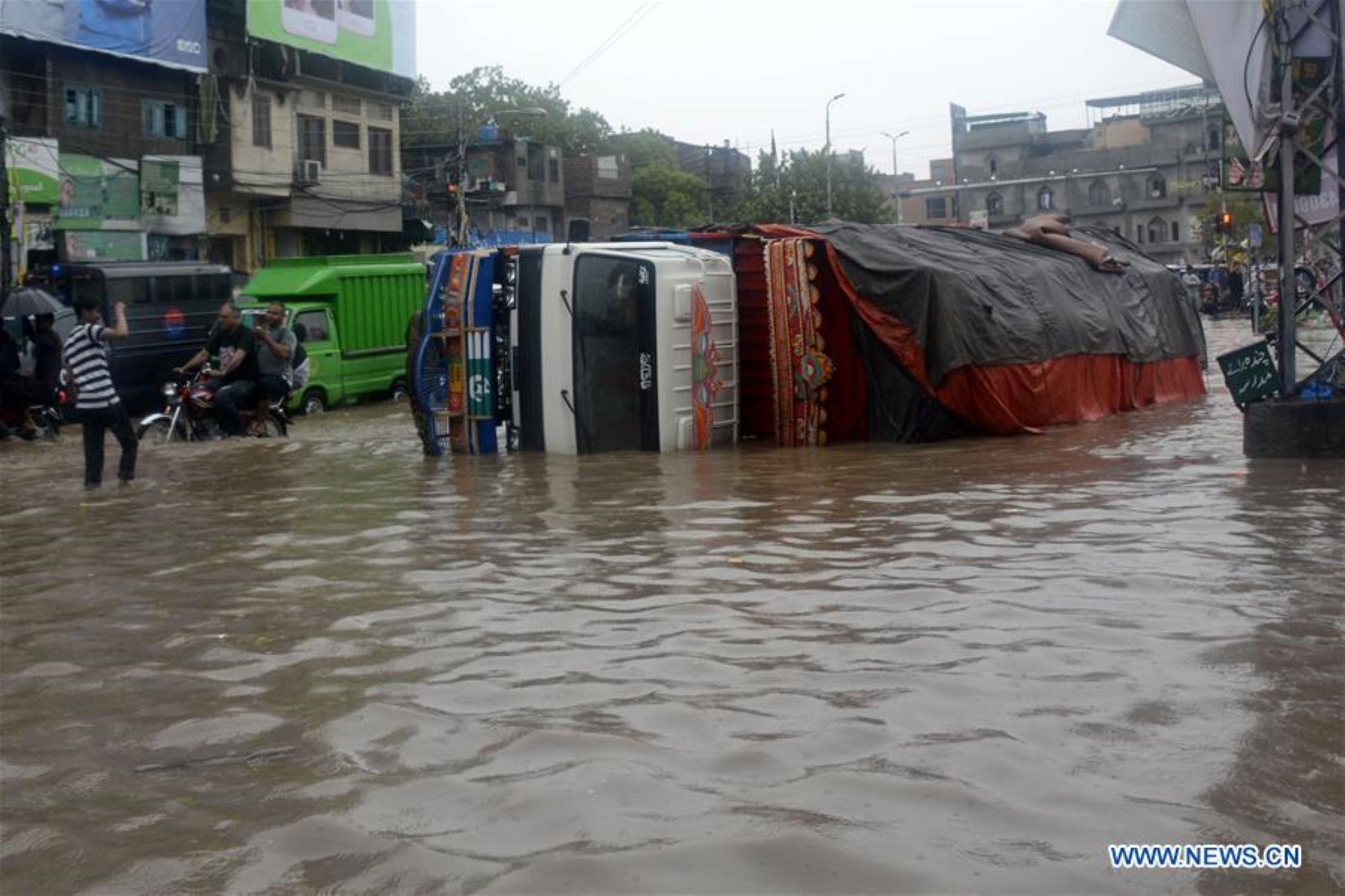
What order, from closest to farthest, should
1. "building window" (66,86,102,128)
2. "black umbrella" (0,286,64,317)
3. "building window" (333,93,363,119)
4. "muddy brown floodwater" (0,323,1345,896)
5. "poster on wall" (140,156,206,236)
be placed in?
"muddy brown floodwater" (0,323,1345,896), "black umbrella" (0,286,64,317), "building window" (66,86,102,128), "poster on wall" (140,156,206,236), "building window" (333,93,363,119)

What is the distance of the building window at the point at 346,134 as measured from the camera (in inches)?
1677

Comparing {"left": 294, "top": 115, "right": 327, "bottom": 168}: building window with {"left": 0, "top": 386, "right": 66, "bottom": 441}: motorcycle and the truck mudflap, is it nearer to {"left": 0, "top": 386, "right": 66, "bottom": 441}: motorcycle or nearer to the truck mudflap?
{"left": 0, "top": 386, "right": 66, "bottom": 441}: motorcycle

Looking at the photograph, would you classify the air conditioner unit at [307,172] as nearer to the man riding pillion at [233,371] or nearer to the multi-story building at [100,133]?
the multi-story building at [100,133]

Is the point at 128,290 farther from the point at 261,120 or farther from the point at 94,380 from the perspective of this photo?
the point at 261,120

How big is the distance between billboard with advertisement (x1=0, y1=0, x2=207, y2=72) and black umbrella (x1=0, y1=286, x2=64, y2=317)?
11.8 metres

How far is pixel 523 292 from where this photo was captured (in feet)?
44.5

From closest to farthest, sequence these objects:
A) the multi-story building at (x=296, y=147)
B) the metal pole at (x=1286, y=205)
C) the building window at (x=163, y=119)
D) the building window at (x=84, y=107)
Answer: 1. the metal pole at (x=1286, y=205)
2. the building window at (x=84, y=107)
3. the building window at (x=163, y=119)
4. the multi-story building at (x=296, y=147)

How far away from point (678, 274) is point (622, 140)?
2680 inches

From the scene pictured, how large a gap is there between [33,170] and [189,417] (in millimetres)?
17172

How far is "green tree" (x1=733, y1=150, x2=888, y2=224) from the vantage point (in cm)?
6438

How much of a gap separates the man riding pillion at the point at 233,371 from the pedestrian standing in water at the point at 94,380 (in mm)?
3103

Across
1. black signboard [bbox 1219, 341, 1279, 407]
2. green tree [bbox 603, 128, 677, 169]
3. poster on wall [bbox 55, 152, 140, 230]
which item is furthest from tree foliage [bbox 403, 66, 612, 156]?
black signboard [bbox 1219, 341, 1279, 407]

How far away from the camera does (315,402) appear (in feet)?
72.3

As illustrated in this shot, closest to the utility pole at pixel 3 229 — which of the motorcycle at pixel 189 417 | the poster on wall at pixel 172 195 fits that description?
the motorcycle at pixel 189 417
